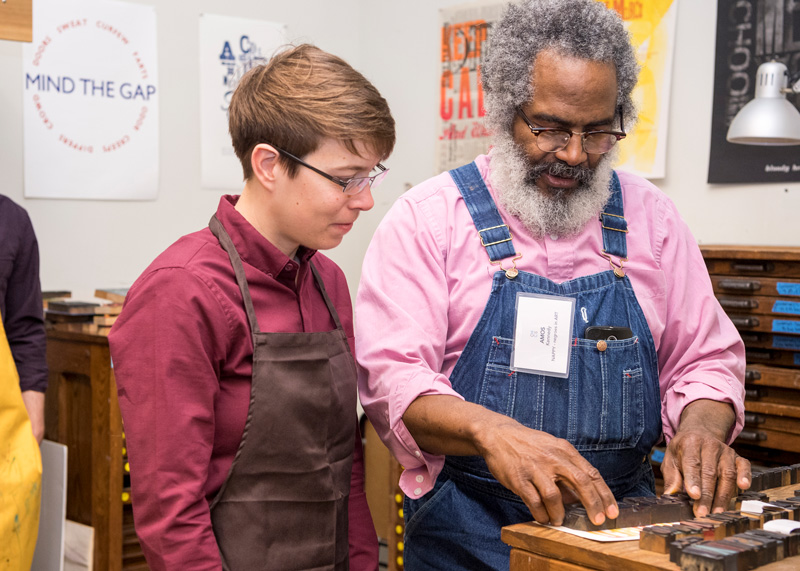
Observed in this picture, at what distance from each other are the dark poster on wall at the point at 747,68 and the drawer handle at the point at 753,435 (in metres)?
0.78

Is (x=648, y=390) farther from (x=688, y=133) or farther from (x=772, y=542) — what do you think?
(x=688, y=133)

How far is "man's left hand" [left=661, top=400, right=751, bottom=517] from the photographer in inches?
48.9

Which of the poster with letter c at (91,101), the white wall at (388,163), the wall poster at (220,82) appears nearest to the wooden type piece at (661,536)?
the white wall at (388,163)

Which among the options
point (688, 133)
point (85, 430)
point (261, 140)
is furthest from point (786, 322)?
point (85, 430)

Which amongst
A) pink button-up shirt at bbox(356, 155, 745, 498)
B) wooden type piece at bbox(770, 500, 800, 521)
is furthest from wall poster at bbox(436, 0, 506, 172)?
wooden type piece at bbox(770, 500, 800, 521)

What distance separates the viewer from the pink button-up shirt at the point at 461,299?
4.63 feet

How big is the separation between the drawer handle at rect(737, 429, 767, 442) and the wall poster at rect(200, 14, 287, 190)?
2.23m

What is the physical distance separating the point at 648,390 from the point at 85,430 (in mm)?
2094

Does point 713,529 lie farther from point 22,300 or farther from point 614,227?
point 22,300

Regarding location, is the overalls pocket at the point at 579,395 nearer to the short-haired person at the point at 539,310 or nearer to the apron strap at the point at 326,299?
the short-haired person at the point at 539,310

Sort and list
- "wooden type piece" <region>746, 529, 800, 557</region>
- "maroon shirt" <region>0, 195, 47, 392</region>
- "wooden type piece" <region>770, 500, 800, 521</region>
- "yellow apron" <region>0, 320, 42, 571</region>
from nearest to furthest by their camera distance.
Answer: "wooden type piece" <region>746, 529, 800, 557</region> → "wooden type piece" <region>770, 500, 800, 521</region> → "yellow apron" <region>0, 320, 42, 571</region> → "maroon shirt" <region>0, 195, 47, 392</region>

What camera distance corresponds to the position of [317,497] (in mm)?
1365

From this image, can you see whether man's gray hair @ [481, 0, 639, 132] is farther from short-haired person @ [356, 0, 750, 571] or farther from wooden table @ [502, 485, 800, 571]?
wooden table @ [502, 485, 800, 571]

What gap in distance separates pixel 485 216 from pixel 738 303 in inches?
48.3
